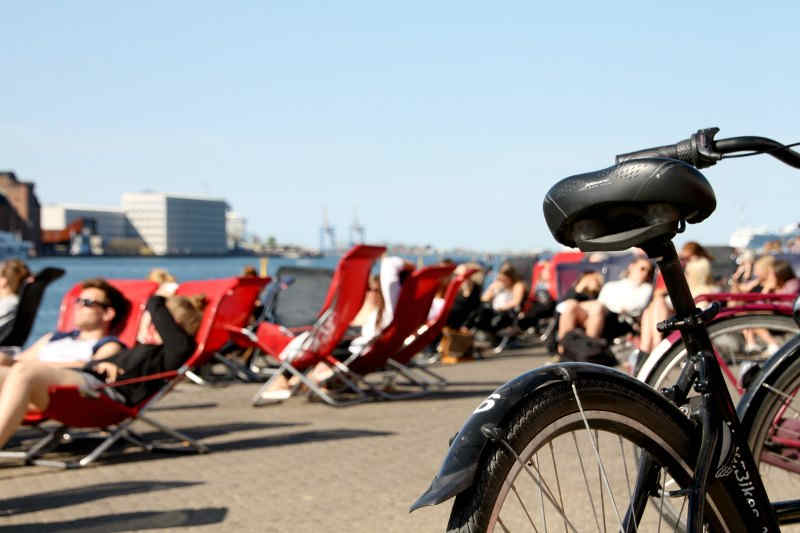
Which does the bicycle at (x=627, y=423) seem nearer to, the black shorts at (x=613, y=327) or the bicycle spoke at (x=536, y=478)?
the bicycle spoke at (x=536, y=478)

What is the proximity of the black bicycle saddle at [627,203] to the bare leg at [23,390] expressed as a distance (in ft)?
13.4

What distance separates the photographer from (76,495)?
5.28 meters

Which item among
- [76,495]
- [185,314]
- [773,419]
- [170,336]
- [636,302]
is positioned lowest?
[76,495]

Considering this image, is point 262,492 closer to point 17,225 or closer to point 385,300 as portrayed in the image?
point 385,300

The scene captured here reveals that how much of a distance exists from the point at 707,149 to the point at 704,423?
0.56m

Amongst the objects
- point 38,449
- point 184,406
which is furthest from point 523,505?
point 184,406

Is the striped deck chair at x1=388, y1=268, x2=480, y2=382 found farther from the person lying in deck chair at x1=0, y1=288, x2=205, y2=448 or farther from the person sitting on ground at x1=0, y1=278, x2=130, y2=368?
the person sitting on ground at x1=0, y1=278, x2=130, y2=368

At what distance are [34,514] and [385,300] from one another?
5.42 m

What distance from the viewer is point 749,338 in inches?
159

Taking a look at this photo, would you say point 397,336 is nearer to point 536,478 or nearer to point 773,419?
point 773,419

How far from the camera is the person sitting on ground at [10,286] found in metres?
8.62

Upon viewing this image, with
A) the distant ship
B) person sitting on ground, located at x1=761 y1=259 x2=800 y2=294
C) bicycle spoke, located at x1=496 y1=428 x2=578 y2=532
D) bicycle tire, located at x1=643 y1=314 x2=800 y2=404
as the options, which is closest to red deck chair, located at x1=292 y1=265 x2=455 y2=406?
person sitting on ground, located at x1=761 y1=259 x2=800 y2=294

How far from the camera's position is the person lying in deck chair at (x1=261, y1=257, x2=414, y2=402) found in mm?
9242

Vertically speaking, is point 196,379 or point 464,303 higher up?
point 464,303
